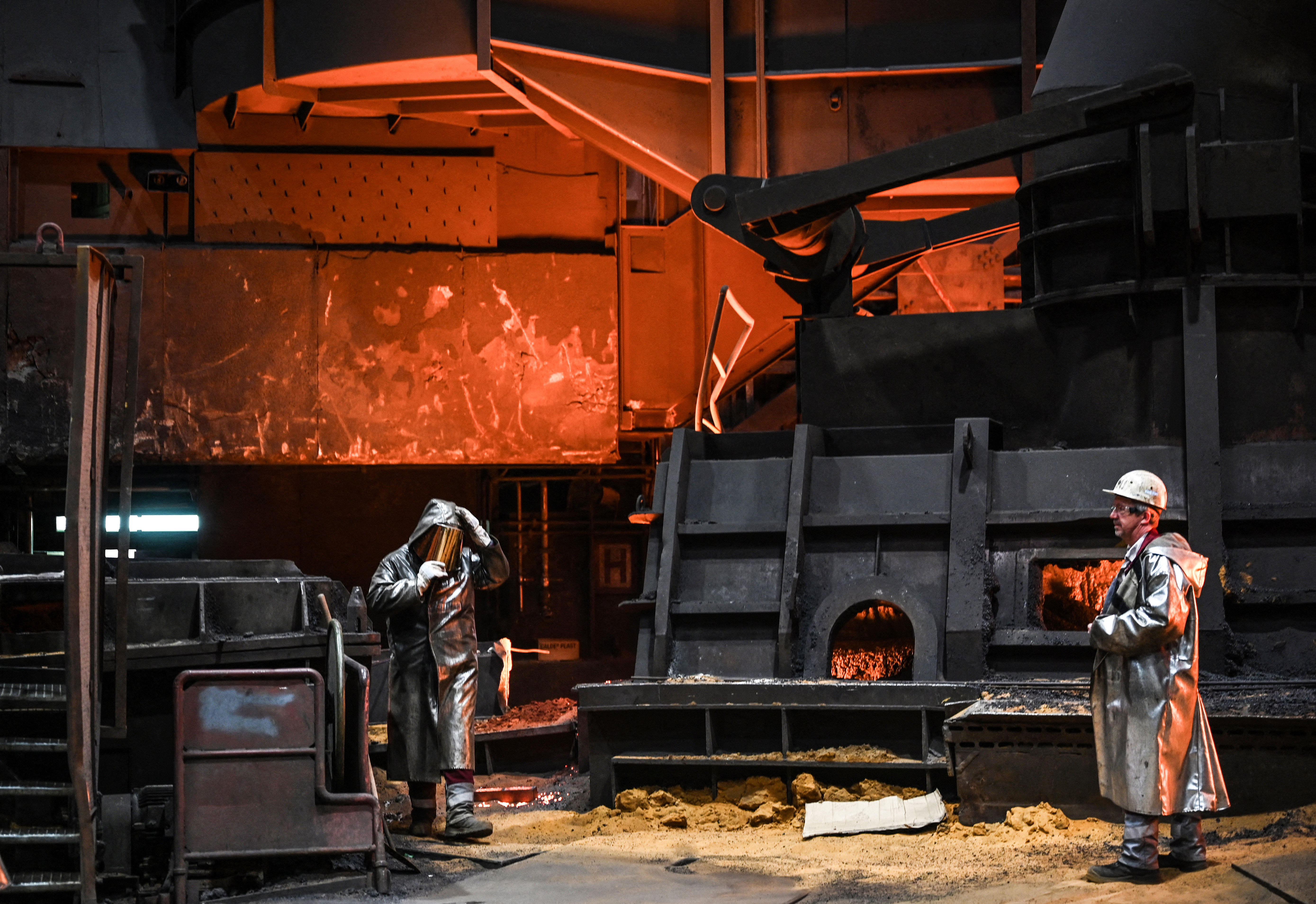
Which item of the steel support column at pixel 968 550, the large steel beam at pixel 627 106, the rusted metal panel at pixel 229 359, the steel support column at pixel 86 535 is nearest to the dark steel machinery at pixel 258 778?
the steel support column at pixel 86 535

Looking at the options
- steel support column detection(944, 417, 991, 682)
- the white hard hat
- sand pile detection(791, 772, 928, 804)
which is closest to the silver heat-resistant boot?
sand pile detection(791, 772, 928, 804)

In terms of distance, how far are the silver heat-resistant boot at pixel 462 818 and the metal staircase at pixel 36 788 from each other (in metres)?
1.76

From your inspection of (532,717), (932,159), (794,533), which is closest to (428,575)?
(794,533)

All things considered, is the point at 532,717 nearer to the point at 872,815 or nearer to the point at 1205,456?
the point at 872,815

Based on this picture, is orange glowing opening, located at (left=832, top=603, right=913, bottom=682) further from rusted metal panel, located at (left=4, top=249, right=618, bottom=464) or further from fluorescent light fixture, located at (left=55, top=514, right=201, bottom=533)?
fluorescent light fixture, located at (left=55, top=514, right=201, bottom=533)

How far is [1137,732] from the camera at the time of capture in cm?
462

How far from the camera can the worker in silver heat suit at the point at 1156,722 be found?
4.58m

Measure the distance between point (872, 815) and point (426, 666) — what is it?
2170 mm

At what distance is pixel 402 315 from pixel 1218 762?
27.4 ft

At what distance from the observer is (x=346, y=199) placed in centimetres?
1183

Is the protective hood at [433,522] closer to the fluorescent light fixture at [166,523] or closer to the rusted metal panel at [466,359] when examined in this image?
the rusted metal panel at [466,359]

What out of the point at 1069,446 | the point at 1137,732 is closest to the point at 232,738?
the point at 1137,732

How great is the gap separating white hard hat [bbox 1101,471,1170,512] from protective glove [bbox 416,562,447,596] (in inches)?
120

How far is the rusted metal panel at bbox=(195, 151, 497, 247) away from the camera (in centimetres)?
1167
